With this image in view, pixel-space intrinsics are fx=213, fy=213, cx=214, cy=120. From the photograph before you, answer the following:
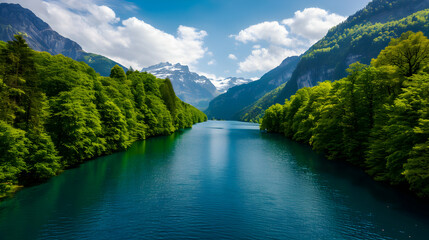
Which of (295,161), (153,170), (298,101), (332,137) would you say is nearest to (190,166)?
(153,170)

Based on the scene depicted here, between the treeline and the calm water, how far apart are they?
3147 millimetres

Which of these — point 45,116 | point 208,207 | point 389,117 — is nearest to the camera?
point 208,207

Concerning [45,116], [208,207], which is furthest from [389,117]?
[45,116]

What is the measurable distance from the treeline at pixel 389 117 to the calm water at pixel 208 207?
10.3 ft

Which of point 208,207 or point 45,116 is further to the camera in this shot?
point 45,116

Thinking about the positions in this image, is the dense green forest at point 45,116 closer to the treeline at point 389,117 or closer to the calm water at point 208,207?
the calm water at point 208,207

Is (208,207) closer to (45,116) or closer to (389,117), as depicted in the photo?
(45,116)

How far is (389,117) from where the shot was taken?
25.2 m

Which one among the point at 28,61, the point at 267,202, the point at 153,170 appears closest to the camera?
the point at 267,202

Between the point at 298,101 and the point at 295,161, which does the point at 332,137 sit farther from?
the point at 298,101

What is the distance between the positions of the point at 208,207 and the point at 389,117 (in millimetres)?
23533

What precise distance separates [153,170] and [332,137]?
3275cm

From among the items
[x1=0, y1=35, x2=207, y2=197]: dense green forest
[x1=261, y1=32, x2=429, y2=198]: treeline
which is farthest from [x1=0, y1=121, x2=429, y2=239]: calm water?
[x1=261, y1=32, x2=429, y2=198]: treeline

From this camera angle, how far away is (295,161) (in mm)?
40594
